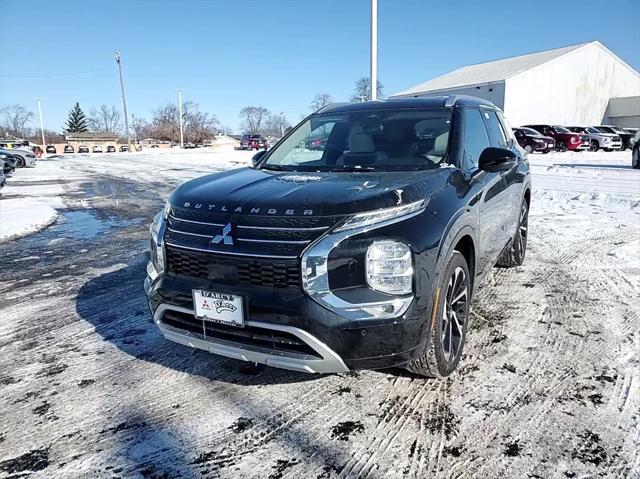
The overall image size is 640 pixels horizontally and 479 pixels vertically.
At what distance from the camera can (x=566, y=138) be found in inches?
1132

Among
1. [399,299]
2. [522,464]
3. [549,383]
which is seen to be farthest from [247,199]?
[549,383]

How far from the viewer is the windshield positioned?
11.5 ft

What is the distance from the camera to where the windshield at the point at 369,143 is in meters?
3.49

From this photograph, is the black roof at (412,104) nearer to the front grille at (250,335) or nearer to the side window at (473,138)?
the side window at (473,138)

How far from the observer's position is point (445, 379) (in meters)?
3.02

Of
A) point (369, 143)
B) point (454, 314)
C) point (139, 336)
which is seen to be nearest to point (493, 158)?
point (369, 143)

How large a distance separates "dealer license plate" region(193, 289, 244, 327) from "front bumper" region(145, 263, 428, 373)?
0.03 m

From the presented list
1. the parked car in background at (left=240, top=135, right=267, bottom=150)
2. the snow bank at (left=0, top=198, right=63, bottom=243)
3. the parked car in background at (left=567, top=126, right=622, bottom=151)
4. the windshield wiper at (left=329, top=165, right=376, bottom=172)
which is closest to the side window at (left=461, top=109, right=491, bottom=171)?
the windshield wiper at (left=329, top=165, right=376, bottom=172)

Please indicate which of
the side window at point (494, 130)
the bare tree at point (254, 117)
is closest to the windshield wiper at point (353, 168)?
the side window at point (494, 130)

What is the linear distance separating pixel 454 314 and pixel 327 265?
45.8 inches

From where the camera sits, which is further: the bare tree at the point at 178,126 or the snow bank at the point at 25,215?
the bare tree at the point at 178,126

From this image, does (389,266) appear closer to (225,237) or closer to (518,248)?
(225,237)

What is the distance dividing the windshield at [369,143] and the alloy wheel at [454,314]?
2.65 ft

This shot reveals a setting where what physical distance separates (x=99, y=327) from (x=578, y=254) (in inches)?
217
